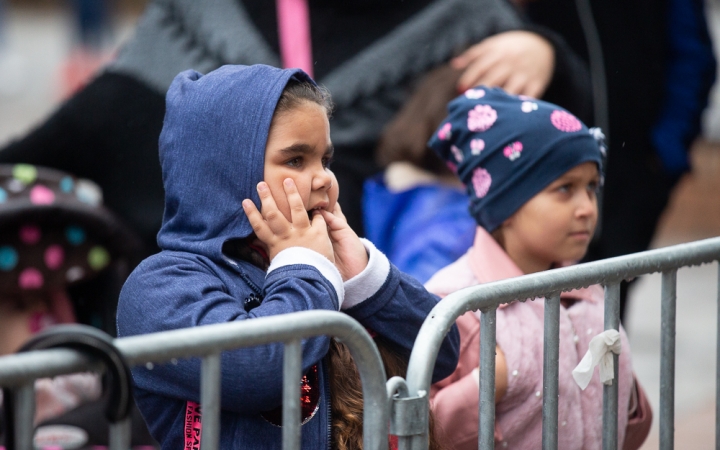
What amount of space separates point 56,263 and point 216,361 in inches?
91.3

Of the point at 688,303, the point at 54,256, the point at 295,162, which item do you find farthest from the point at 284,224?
the point at 688,303

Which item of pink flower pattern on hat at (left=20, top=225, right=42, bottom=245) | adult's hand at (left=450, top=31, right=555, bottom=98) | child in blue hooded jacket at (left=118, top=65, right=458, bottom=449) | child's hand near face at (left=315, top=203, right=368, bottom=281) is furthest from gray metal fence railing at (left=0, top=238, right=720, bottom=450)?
pink flower pattern on hat at (left=20, top=225, right=42, bottom=245)

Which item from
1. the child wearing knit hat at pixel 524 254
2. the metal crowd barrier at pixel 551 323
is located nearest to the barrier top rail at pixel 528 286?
the metal crowd barrier at pixel 551 323

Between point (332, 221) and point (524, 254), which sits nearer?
point (332, 221)

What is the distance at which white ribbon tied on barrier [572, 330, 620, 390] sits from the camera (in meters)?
2.15

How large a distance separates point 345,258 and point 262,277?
182 millimetres

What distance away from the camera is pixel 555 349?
6.79 feet

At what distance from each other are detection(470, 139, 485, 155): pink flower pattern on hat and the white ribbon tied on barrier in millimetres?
689

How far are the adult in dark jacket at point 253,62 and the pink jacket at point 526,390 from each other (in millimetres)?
1335

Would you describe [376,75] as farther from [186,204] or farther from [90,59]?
[90,59]

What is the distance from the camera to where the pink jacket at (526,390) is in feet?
7.75

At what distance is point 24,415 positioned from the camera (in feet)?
4.43

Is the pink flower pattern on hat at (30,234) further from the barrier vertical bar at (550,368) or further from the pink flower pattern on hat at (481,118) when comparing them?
the barrier vertical bar at (550,368)

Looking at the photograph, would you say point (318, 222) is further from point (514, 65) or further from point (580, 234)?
point (514, 65)
